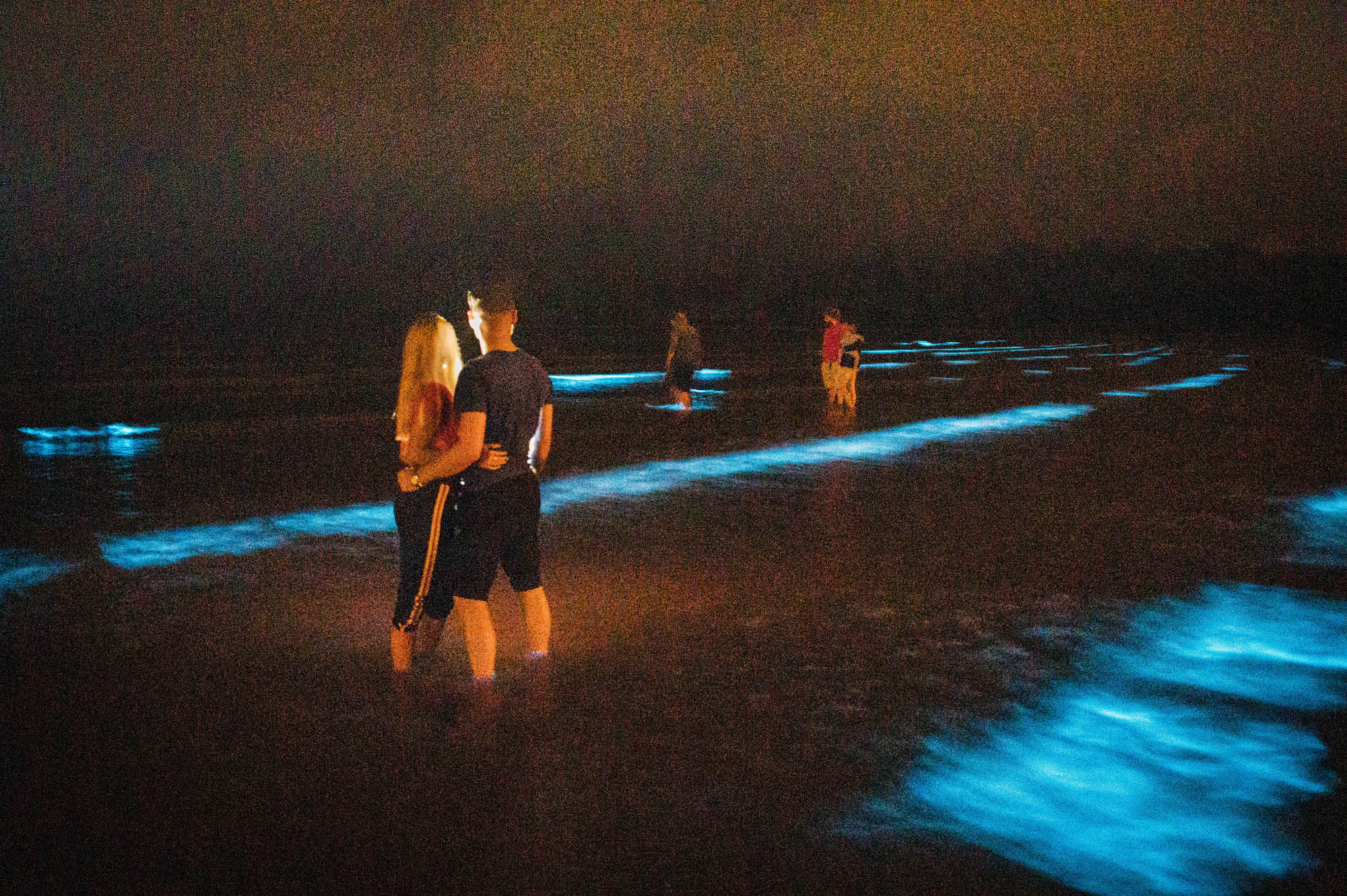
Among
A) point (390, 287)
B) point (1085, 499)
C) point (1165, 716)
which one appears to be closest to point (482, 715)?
point (1165, 716)

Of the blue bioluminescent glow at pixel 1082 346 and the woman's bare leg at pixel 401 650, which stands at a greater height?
the blue bioluminescent glow at pixel 1082 346

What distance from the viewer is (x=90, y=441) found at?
1745cm

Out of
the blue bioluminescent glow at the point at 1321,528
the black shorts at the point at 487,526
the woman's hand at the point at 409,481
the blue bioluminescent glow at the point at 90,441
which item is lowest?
the blue bioluminescent glow at the point at 1321,528

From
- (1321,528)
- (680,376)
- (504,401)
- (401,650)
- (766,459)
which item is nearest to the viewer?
(504,401)

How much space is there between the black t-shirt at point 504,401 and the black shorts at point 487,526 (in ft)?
0.19

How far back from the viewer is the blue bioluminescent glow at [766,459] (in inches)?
484

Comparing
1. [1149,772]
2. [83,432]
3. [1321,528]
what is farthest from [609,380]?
[1149,772]

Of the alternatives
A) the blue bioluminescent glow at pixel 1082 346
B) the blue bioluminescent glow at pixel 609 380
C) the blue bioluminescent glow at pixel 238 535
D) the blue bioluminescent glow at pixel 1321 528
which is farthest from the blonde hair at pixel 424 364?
the blue bioluminescent glow at pixel 1082 346

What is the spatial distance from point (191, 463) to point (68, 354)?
37472 millimetres

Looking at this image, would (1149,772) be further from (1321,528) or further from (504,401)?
(1321,528)

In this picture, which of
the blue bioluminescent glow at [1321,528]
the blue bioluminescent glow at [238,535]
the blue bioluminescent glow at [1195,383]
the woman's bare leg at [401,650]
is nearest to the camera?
the woman's bare leg at [401,650]

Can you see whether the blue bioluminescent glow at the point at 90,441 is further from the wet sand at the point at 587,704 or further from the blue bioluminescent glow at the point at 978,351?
the blue bioluminescent glow at the point at 978,351

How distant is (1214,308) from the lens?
13725 cm

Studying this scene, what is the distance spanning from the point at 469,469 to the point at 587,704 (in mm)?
1234
